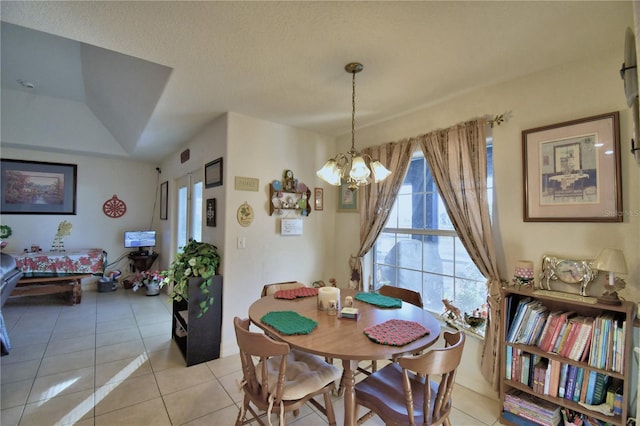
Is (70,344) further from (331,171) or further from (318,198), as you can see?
(331,171)

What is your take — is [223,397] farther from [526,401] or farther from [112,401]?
[526,401]

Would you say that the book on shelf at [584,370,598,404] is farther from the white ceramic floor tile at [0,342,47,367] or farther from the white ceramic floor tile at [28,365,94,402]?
the white ceramic floor tile at [0,342,47,367]

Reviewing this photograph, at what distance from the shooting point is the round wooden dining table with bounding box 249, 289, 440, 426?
1.28m

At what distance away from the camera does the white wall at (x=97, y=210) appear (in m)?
4.64

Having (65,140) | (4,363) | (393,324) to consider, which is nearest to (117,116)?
(65,140)

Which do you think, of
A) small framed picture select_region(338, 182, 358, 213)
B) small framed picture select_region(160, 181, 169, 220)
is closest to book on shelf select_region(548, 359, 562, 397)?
small framed picture select_region(338, 182, 358, 213)

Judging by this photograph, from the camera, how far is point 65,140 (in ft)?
14.9

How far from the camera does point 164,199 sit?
520 centimetres

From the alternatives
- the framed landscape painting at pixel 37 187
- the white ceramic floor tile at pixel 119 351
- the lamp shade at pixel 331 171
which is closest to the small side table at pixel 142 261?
the framed landscape painting at pixel 37 187

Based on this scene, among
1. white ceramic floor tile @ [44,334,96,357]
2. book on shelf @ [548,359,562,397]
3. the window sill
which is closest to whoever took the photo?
book on shelf @ [548,359,562,397]

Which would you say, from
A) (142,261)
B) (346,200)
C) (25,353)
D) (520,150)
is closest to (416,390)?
(520,150)

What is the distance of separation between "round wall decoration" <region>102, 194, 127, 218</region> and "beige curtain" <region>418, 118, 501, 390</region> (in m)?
5.71

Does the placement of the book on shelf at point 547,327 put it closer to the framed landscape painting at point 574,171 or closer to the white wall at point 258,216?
the framed landscape painting at point 574,171

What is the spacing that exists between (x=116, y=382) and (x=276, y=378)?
1.68 metres
